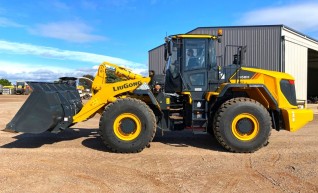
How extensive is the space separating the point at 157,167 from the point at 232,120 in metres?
2.35

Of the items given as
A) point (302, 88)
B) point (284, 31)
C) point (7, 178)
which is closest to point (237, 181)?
point (7, 178)

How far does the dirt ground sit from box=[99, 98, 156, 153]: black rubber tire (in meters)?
0.22

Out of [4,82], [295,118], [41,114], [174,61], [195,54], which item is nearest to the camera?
[41,114]

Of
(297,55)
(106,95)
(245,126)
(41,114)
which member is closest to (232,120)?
(245,126)

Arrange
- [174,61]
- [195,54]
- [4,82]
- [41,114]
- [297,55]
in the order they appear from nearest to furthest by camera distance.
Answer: [41,114]
[195,54]
[174,61]
[297,55]
[4,82]

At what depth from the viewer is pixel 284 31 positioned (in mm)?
23469

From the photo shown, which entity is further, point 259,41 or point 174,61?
point 259,41

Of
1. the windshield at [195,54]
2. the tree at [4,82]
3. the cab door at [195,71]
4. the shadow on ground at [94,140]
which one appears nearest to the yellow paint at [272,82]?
the cab door at [195,71]

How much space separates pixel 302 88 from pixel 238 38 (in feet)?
21.4

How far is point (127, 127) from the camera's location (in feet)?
27.3

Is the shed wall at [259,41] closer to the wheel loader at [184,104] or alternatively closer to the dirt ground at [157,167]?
the wheel loader at [184,104]

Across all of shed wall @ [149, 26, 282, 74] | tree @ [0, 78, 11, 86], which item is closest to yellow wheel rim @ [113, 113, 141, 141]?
shed wall @ [149, 26, 282, 74]

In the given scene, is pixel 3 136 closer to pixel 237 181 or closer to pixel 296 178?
pixel 237 181

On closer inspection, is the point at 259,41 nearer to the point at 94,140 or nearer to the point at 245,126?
the point at 245,126
